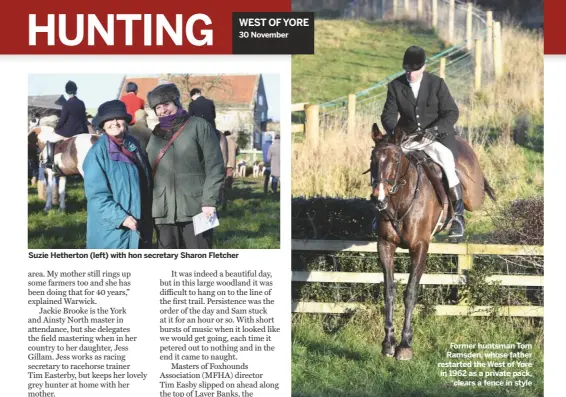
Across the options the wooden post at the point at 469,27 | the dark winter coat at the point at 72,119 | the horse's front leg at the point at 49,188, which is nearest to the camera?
the dark winter coat at the point at 72,119

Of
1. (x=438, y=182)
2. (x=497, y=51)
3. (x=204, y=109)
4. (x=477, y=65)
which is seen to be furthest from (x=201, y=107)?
(x=497, y=51)

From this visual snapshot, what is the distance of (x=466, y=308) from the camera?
970 cm

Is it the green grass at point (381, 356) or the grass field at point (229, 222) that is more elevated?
the grass field at point (229, 222)

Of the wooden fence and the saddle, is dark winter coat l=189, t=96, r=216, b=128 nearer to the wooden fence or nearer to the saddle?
the wooden fence

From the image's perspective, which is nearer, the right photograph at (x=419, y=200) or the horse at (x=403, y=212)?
the horse at (x=403, y=212)

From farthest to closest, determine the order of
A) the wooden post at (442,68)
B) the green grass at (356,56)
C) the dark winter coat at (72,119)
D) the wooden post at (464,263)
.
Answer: the wooden post at (442,68)
the green grass at (356,56)
the wooden post at (464,263)
the dark winter coat at (72,119)

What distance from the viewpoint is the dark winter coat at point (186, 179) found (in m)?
8.78

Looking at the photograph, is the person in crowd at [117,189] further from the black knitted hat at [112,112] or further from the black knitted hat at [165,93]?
the black knitted hat at [165,93]

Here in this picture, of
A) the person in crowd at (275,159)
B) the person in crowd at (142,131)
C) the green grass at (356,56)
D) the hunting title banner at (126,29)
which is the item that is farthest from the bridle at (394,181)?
the person in crowd at (142,131)

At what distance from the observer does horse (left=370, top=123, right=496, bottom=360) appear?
875 centimetres

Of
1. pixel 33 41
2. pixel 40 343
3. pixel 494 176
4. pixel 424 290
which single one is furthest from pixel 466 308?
pixel 33 41

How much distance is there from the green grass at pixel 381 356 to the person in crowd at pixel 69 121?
9.97 ft
